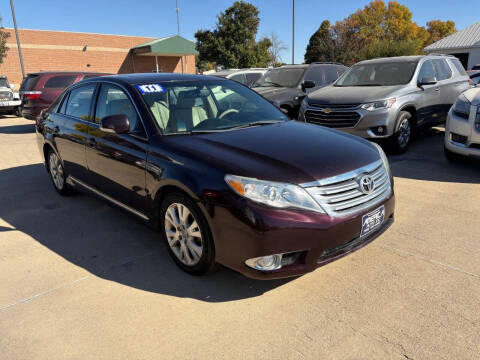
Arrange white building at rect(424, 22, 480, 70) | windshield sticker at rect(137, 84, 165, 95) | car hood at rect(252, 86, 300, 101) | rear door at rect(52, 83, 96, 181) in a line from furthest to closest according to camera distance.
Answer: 1. white building at rect(424, 22, 480, 70)
2. car hood at rect(252, 86, 300, 101)
3. rear door at rect(52, 83, 96, 181)
4. windshield sticker at rect(137, 84, 165, 95)

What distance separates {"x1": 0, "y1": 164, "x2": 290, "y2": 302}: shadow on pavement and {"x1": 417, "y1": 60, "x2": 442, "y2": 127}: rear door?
5.69m

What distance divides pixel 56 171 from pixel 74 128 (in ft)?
3.77

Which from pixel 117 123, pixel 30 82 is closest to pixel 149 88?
pixel 117 123

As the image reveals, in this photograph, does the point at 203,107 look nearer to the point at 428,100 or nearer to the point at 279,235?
the point at 279,235

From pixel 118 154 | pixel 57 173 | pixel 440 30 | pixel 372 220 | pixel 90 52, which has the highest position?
pixel 440 30

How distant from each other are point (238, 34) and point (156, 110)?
4176cm

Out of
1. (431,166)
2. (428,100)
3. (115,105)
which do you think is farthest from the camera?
(428,100)

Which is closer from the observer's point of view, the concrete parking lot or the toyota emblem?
the concrete parking lot

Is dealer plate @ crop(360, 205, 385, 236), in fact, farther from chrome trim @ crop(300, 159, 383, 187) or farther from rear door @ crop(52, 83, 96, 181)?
rear door @ crop(52, 83, 96, 181)

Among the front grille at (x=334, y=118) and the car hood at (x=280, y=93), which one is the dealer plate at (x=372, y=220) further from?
the car hood at (x=280, y=93)

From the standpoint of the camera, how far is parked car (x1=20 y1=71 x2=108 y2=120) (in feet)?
38.2

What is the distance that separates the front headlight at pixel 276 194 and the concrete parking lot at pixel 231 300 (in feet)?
2.39

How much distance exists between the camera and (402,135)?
23.1 feet

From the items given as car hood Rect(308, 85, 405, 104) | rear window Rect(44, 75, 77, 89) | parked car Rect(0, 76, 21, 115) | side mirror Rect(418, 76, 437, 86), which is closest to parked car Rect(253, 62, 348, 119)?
car hood Rect(308, 85, 405, 104)
